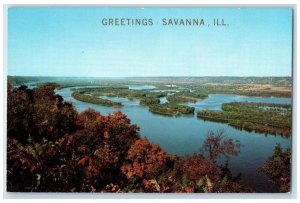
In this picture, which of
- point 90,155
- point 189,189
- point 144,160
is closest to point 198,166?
point 189,189

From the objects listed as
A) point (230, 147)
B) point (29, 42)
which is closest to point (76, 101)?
point (29, 42)

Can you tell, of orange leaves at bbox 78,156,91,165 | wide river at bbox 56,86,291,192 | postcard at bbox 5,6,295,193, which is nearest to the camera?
postcard at bbox 5,6,295,193

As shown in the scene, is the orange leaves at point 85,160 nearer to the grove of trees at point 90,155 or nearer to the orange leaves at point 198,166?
the grove of trees at point 90,155

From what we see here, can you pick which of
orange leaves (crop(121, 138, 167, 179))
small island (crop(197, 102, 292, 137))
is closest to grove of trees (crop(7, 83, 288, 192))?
orange leaves (crop(121, 138, 167, 179))

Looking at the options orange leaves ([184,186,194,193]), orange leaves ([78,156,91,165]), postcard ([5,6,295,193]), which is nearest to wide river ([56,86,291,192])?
postcard ([5,6,295,193])

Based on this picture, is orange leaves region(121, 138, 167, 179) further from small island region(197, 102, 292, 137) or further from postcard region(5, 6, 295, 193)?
small island region(197, 102, 292, 137)

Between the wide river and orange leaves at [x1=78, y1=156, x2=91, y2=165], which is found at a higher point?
the wide river

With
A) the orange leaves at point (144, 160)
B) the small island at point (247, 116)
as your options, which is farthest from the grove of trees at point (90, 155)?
the small island at point (247, 116)

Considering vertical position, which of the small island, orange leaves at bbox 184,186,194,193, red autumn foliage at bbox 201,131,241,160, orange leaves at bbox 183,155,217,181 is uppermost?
the small island

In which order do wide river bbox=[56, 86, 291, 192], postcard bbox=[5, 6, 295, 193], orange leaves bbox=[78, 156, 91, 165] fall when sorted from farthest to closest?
orange leaves bbox=[78, 156, 91, 165], wide river bbox=[56, 86, 291, 192], postcard bbox=[5, 6, 295, 193]

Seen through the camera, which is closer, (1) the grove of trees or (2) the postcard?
(2) the postcard
